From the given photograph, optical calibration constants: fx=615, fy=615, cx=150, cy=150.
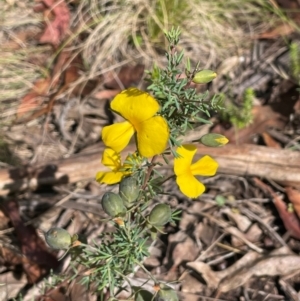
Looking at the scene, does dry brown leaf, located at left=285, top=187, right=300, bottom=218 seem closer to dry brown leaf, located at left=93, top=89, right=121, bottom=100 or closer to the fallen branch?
the fallen branch

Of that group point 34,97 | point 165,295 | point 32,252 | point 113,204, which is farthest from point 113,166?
point 34,97

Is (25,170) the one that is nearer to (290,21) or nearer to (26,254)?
(26,254)

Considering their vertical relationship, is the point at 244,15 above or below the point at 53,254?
above

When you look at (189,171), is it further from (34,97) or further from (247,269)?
(34,97)

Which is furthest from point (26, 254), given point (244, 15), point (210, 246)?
point (244, 15)

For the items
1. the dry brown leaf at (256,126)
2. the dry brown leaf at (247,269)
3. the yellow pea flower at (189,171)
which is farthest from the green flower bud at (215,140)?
the dry brown leaf at (256,126)

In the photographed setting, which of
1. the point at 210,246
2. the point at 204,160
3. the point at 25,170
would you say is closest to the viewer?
the point at 204,160
